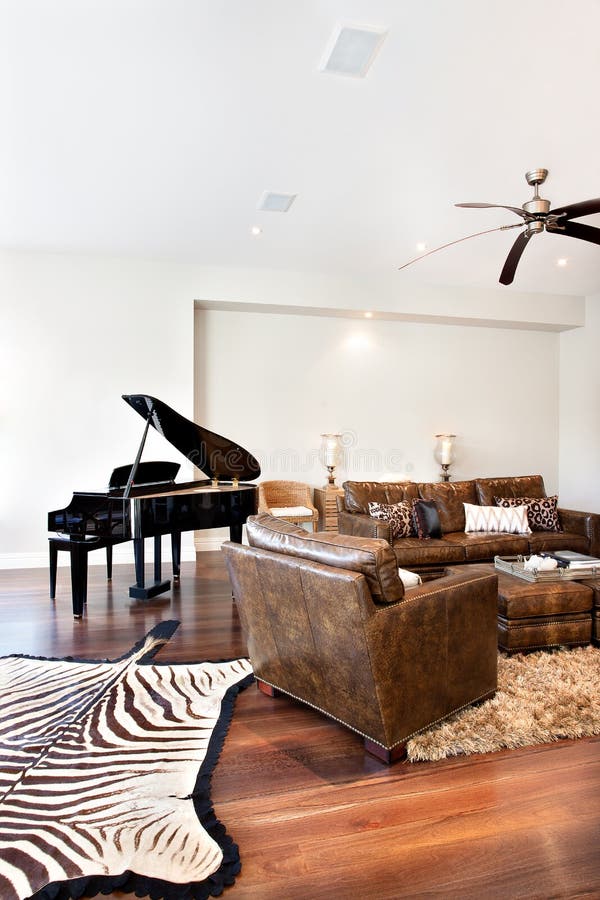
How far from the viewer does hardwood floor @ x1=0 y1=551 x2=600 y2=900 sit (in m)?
1.55

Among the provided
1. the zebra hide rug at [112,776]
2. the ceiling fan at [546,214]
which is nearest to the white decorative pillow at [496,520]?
the ceiling fan at [546,214]

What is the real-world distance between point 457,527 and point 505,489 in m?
0.70

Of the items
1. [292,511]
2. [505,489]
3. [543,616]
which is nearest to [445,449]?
[505,489]

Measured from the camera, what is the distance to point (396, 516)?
16.0 feet

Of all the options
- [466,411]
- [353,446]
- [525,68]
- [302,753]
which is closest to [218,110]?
[525,68]

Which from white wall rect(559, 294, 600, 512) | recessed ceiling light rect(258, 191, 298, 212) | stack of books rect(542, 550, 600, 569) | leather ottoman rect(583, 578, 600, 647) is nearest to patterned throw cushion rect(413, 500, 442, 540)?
stack of books rect(542, 550, 600, 569)

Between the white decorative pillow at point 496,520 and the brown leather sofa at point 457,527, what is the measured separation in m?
0.08

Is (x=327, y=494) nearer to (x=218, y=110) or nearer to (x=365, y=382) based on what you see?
(x=365, y=382)

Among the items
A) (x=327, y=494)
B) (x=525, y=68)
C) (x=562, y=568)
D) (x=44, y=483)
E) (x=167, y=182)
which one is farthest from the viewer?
(x=327, y=494)

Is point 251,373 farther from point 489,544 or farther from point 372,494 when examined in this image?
point 489,544

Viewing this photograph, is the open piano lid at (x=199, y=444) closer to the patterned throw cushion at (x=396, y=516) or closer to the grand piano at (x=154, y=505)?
the grand piano at (x=154, y=505)

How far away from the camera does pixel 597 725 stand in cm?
238

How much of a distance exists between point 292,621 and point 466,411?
5.63m

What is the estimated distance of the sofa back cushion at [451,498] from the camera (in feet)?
16.9
